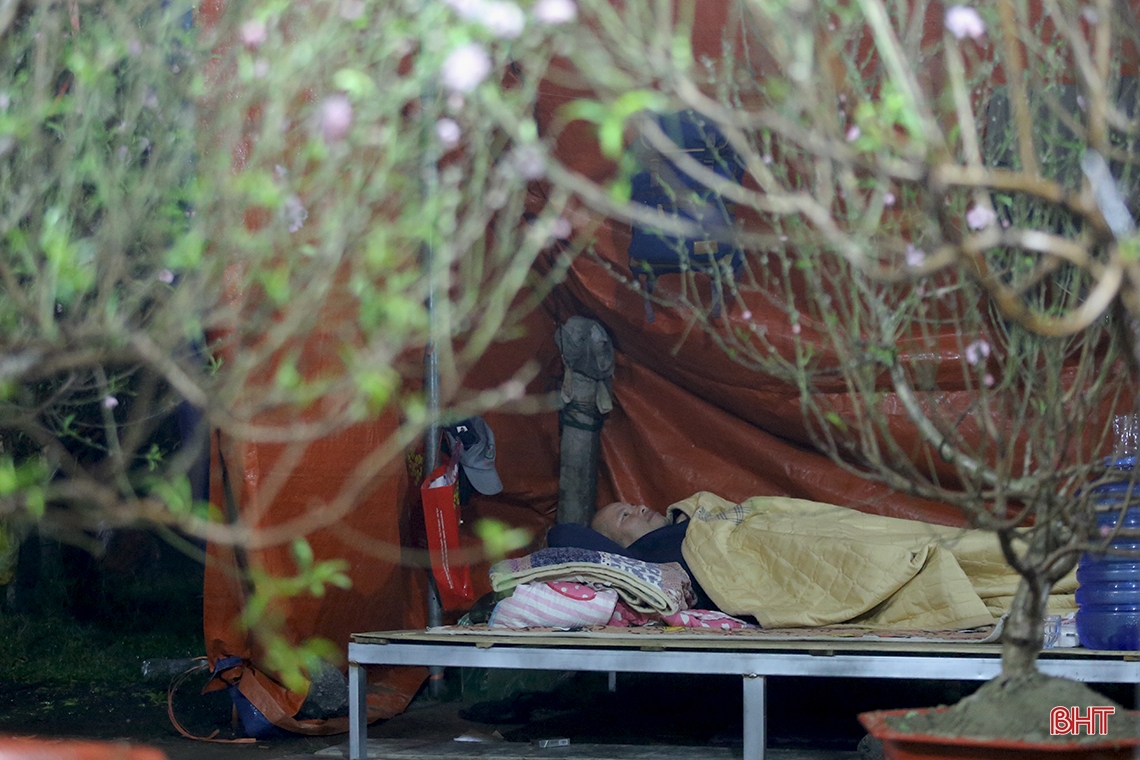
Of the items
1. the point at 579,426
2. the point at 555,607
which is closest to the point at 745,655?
the point at 555,607

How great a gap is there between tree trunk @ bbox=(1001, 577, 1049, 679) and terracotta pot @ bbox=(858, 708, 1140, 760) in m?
0.20

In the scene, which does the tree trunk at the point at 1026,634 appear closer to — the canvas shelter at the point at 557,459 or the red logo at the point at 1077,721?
the red logo at the point at 1077,721

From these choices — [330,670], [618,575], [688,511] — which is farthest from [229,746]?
[688,511]

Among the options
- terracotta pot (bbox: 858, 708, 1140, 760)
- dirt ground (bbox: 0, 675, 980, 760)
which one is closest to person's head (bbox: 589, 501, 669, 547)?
dirt ground (bbox: 0, 675, 980, 760)

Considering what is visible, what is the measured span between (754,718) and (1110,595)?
128cm

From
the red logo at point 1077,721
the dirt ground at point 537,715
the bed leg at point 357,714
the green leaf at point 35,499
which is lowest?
the dirt ground at point 537,715

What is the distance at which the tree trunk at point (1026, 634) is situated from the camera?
2.00 m

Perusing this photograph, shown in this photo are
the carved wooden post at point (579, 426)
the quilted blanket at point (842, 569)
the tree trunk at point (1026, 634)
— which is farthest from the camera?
the carved wooden post at point (579, 426)

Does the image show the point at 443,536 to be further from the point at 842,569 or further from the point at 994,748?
the point at 994,748

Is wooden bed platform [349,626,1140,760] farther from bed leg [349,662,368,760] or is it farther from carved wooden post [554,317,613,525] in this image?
carved wooden post [554,317,613,525]

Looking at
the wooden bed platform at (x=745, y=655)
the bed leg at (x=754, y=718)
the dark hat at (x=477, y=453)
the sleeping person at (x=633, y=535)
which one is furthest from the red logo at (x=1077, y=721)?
→ the dark hat at (x=477, y=453)

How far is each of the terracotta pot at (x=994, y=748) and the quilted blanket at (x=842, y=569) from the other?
1695 millimetres

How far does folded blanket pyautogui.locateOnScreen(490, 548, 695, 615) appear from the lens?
150 inches

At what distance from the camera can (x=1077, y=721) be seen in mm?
1881
